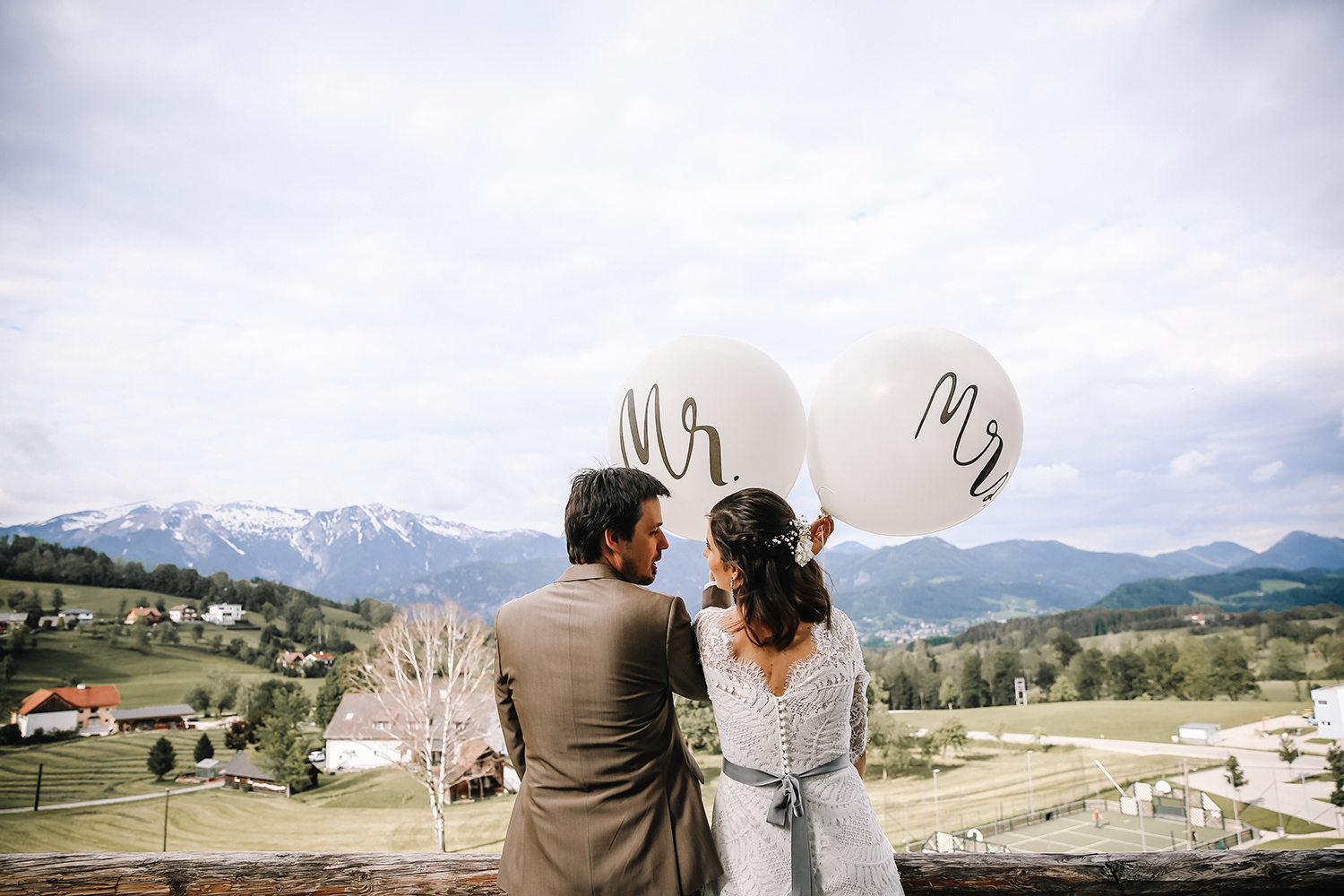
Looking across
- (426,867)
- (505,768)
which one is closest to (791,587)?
(426,867)

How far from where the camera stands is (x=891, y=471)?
2.05 meters

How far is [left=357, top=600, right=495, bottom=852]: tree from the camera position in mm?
9711

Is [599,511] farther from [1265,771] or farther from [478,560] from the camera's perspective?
[478,560]

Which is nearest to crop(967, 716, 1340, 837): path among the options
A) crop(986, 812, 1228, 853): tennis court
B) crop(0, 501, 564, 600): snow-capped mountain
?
crop(986, 812, 1228, 853): tennis court

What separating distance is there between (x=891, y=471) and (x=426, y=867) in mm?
1720

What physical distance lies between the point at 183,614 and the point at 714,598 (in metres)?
13.1

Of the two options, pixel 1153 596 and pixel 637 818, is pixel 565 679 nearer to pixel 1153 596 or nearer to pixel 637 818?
pixel 637 818

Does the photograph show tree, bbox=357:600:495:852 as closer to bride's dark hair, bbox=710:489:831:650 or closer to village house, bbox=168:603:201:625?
village house, bbox=168:603:201:625

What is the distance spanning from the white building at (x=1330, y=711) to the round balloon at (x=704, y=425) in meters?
11.5

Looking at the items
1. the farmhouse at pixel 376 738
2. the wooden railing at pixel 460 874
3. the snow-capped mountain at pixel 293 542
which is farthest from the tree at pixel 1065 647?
the wooden railing at pixel 460 874

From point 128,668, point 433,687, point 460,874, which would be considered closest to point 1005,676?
point 433,687

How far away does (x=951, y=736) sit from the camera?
34.5 feet

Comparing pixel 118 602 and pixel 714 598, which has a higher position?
pixel 714 598

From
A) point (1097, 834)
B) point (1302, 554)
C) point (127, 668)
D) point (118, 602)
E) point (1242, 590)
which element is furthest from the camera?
point (1302, 554)
